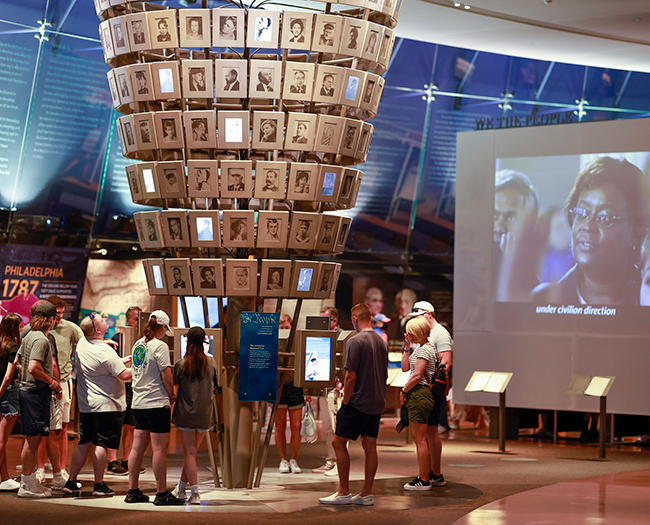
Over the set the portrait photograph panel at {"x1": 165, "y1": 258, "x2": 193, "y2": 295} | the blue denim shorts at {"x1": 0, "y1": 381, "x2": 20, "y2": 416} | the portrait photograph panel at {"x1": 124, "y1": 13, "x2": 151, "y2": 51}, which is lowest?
the blue denim shorts at {"x1": 0, "y1": 381, "x2": 20, "y2": 416}

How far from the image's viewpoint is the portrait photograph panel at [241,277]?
7.12 meters

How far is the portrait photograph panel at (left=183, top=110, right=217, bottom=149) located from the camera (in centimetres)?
702

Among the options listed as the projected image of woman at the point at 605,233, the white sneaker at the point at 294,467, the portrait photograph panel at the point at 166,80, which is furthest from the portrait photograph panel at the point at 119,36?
the projected image of woman at the point at 605,233

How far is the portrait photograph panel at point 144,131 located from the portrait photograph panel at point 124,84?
0.18 m

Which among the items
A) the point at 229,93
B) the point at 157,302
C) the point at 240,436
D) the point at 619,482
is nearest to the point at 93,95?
the point at 157,302

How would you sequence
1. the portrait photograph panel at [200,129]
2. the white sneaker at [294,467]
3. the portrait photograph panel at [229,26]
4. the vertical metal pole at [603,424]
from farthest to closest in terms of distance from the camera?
the vertical metal pole at [603,424] → the white sneaker at [294,467] → the portrait photograph panel at [200,129] → the portrait photograph panel at [229,26]

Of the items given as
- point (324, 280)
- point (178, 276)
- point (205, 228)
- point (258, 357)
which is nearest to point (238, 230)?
point (205, 228)

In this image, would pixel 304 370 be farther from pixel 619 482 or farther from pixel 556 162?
pixel 556 162

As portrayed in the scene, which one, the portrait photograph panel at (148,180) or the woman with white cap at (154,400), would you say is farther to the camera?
the portrait photograph panel at (148,180)

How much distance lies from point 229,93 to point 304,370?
2215 millimetres

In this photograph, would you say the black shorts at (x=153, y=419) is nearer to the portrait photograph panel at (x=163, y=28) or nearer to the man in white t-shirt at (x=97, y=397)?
the man in white t-shirt at (x=97, y=397)

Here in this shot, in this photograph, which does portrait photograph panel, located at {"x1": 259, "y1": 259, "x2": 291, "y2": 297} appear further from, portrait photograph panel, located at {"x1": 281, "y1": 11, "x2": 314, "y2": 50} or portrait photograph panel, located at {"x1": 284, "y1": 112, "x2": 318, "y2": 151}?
portrait photograph panel, located at {"x1": 281, "y1": 11, "x2": 314, "y2": 50}

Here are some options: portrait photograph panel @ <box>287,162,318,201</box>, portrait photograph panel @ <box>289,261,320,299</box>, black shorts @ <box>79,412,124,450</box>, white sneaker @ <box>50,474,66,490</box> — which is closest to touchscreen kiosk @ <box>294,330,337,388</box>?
portrait photograph panel @ <box>289,261,320,299</box>

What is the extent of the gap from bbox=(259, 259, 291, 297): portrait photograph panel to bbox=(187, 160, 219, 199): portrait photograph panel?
0.68m
